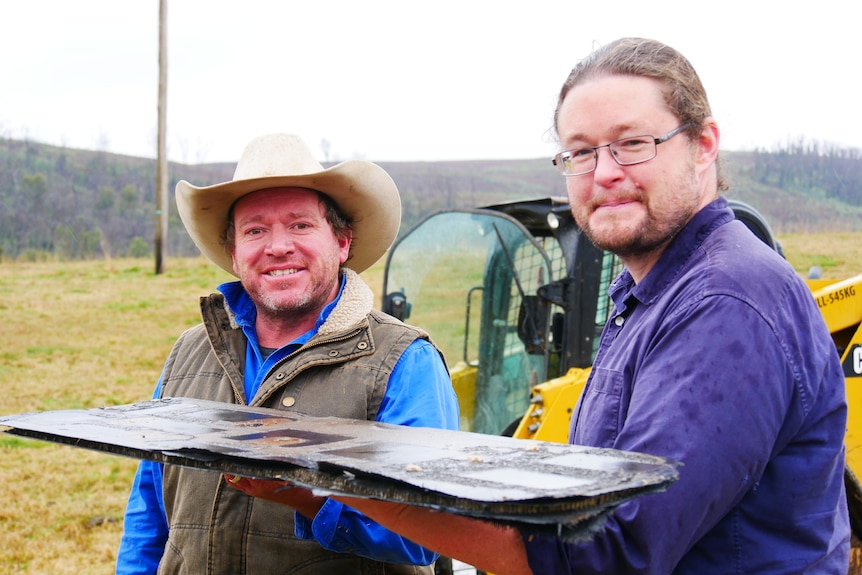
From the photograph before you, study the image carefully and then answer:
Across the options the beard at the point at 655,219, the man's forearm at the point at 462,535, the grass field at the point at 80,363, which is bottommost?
the grass field at the point at 80,363

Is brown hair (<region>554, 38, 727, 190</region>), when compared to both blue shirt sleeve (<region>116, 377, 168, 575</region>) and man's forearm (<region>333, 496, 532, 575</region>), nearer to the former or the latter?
man's forearm (<region>333, 496, 532, 575</region>)

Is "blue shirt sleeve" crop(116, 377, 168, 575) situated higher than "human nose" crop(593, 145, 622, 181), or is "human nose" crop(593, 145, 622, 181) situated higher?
"human nose" crop(593, 145, 622, 181)

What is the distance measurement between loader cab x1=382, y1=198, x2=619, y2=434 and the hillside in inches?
243

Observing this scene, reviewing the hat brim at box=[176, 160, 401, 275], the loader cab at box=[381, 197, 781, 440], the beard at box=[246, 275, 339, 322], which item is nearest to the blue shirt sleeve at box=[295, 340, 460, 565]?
the beard at box=[246, 275, 339, 322]

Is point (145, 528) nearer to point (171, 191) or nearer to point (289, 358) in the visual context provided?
point (289, 358)

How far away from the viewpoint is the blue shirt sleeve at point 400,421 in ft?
7.26

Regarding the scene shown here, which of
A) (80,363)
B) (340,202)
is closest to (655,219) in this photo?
(340,202)

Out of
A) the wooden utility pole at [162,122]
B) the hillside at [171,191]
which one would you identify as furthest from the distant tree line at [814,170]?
the wooden utility pole at [162,122]

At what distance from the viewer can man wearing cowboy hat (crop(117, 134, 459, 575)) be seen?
2.39m

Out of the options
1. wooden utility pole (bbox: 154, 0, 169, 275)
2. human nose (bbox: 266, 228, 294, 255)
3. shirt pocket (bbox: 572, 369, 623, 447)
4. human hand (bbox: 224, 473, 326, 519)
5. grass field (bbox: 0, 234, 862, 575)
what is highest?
wooden utility pole (bbox: 154, 0, 169, 275)

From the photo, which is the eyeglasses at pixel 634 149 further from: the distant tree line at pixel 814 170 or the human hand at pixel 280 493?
the distant tree line at pixel 814 170

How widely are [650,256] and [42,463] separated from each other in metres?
8.69

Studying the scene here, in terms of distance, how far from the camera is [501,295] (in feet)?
17.7

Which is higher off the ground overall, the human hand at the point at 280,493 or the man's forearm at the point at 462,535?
the man's forearm at the point at 462,535
